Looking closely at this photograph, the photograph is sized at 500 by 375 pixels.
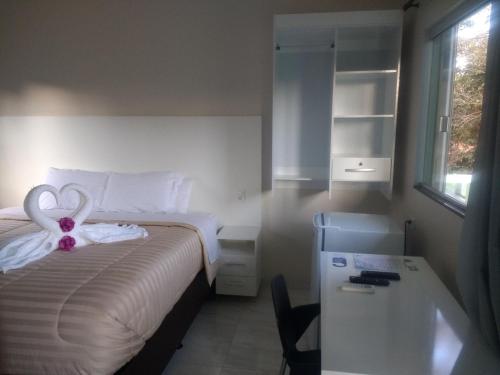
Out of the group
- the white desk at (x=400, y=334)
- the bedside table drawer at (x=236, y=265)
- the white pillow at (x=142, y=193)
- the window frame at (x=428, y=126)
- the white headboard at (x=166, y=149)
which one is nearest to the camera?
the white desk at (x=400, y=334)

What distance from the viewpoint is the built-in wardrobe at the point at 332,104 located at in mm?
2558

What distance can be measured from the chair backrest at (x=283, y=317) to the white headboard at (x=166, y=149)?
57.5 inches

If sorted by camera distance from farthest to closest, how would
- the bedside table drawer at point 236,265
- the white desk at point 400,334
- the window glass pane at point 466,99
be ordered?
the bedside table drawer at point 236,265, the window glass pane at point 466,99, the white desk at point 400,334

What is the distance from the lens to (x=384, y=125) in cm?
279

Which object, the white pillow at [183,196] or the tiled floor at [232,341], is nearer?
the tiled floor at [232,341]

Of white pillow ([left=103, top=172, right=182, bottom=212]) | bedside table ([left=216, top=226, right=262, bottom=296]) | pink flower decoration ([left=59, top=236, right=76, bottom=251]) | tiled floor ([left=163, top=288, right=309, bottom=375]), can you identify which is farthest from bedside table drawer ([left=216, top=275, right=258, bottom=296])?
pink flower decoration ([left=59, top=236, right=76, bottom=251])

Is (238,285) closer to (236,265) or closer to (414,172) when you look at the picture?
(236,265)

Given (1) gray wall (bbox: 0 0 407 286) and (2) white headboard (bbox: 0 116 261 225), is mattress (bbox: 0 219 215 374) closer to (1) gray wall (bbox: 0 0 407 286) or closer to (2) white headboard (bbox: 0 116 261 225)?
(2) white headboard (bbox: 0 116 261 225)

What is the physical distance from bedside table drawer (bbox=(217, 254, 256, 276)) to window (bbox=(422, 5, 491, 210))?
4.45 feet

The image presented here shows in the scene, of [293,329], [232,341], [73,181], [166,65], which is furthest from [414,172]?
[73,181]

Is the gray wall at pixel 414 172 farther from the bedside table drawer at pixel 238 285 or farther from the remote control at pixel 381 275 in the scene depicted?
the bedside table drawer at pixel 238 285

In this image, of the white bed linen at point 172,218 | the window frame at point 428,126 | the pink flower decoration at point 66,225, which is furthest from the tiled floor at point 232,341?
the window frame at point 428,126

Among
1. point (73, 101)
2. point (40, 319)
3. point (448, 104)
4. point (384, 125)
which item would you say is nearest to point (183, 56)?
point (73, 101)

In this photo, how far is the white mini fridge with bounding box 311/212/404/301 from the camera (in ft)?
6.95
